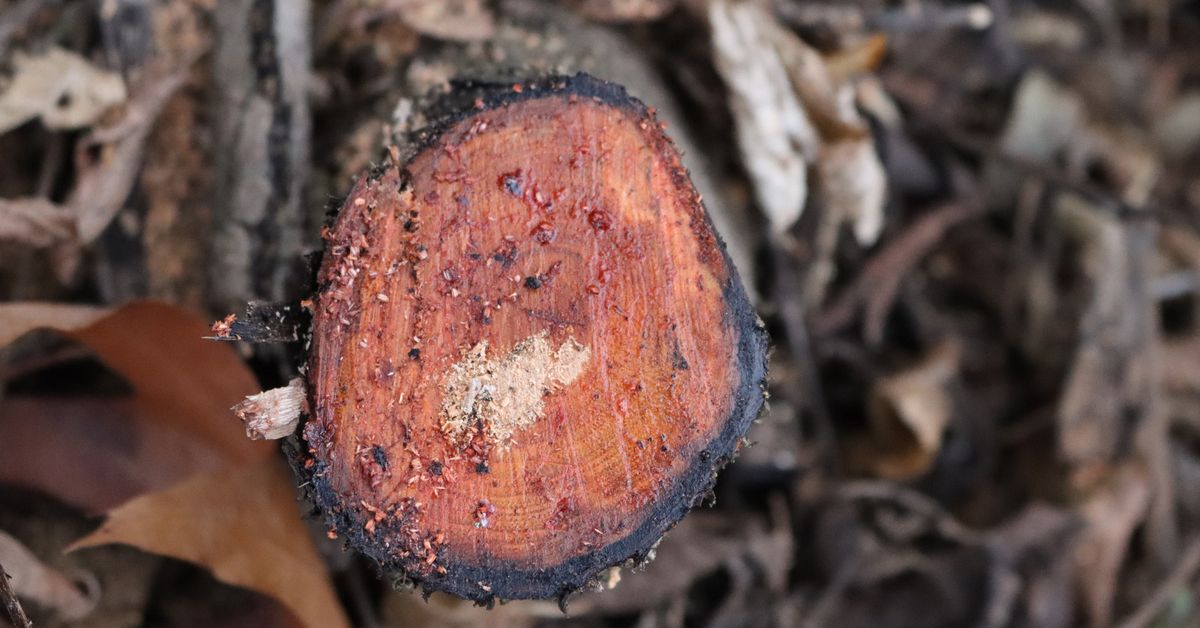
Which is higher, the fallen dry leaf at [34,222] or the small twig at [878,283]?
the fallen dry leaf at [34,222]

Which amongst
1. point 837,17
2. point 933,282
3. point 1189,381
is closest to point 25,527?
point 837,17

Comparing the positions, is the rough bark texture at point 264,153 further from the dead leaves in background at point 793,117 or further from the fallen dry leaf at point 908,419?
the fallen dry leaf at point 908,419

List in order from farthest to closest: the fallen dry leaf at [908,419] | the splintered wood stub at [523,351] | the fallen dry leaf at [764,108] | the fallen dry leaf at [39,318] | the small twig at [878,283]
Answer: the small twig at [878,283], the fallen dry leaf at [908,419], the fallen dry leaf at [764,108], the fallen dry leaf at [39,318], the splintered wood stub at [523,351]

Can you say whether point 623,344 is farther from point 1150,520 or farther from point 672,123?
point 1150,520

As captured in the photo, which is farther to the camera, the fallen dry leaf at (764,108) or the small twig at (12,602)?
the fallen dry leaf at (764,108)

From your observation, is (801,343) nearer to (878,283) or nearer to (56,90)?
(878,283)

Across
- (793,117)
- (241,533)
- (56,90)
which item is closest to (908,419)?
(793,117)

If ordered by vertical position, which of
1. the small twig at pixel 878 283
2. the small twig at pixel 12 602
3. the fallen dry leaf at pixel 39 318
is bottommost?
the small twig at pixel 878 283

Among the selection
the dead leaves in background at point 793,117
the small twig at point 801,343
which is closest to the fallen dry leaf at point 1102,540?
the small twig at point 801,343
